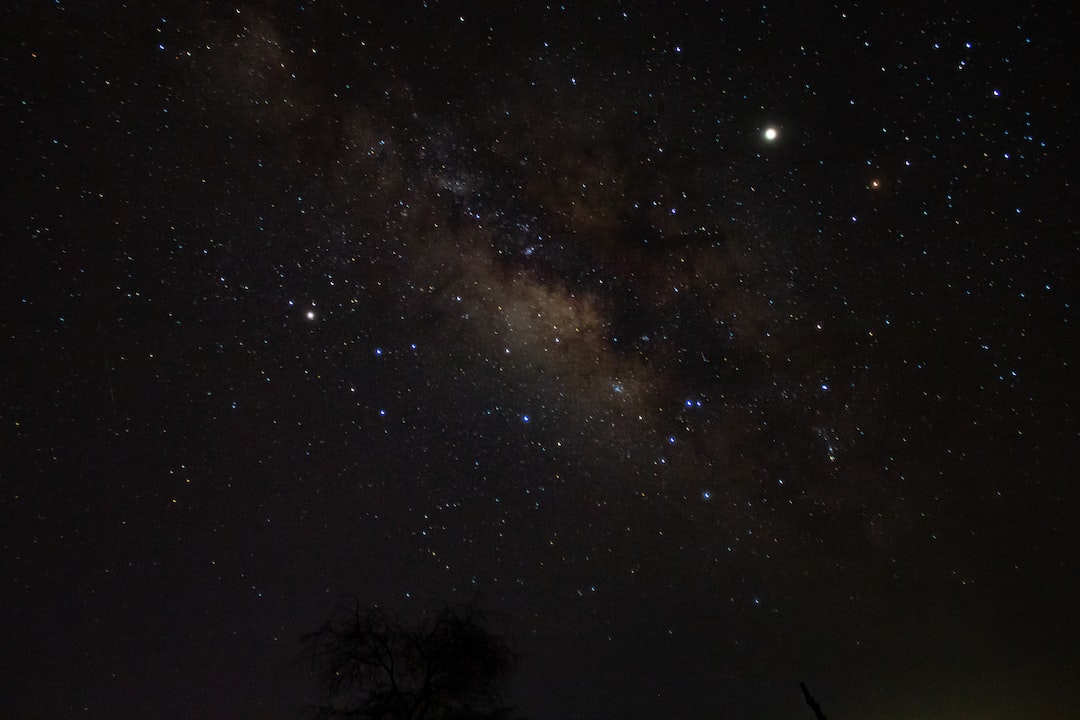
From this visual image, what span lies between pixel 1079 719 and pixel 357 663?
78903mm

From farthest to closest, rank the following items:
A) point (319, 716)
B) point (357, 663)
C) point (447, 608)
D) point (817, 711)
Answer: point (817, 711) → point (447, 608) → point (357, 663) → point (319, 716)

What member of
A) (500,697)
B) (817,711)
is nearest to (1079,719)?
(817,711)

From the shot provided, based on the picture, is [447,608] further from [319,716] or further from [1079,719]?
[1079,719]

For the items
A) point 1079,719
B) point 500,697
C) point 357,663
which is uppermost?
point 357,663

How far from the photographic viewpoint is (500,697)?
A: 12656 millimetres

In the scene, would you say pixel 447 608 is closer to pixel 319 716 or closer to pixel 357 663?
pixel 357 663

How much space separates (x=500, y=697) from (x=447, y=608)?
191 cm

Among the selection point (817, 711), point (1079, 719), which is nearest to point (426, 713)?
point (817, 711)

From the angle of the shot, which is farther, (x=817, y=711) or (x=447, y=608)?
(x=817, y=711)

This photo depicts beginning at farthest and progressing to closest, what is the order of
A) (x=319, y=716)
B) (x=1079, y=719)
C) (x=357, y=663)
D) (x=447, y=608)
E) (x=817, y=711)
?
1. (x=1079, y=719)
2. (x=817, y=711)
3. (x=447, y=608)
4. (x=357, y=663)
5. (x=319, y=716)

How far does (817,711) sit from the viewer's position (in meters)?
15.4

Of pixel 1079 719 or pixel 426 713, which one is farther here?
pixel 1079 719

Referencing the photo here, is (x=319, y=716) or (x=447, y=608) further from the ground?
(x=447, y=608)

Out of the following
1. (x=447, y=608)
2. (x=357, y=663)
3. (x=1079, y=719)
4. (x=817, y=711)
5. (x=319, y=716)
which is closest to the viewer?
(x=319, y=716)
